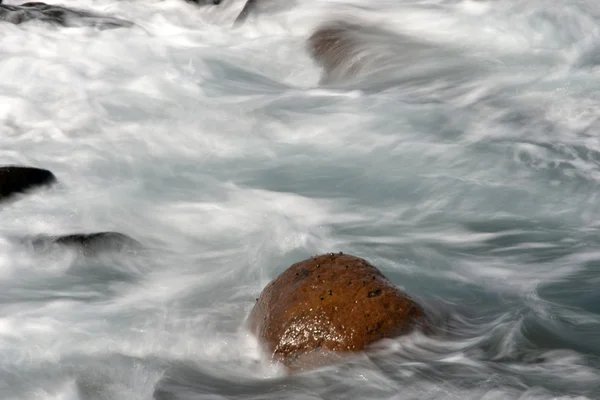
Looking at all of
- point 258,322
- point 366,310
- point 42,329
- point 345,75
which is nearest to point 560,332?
point 366,310

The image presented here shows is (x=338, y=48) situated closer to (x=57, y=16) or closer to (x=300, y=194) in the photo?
(x=300, y=194)

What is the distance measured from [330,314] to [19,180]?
3.29 metres

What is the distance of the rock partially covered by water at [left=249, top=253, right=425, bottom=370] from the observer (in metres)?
4.04

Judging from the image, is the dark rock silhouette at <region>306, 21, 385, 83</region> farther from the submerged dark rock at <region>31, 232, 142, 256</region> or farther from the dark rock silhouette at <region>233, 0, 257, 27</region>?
the submerged dark rock at <region>31, 232, 142, 256</region>

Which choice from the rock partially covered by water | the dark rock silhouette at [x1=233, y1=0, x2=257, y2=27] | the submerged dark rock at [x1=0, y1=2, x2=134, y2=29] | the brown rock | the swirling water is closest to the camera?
the rock partially covered by water

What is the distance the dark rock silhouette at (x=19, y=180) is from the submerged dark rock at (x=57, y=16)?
468 cm

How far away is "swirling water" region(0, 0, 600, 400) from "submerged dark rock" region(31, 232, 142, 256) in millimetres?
83

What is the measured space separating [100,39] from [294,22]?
2360 millimetres

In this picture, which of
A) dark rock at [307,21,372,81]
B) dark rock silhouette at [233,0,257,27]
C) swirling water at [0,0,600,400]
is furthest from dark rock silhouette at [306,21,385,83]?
dark rock silhouette at [233,0,257,27]

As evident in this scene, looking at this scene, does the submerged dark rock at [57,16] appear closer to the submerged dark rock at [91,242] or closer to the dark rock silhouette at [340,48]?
the dark rock silhouette at [340,48]

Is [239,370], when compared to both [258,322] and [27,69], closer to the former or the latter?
[258,322]

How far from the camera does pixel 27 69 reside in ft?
30.8

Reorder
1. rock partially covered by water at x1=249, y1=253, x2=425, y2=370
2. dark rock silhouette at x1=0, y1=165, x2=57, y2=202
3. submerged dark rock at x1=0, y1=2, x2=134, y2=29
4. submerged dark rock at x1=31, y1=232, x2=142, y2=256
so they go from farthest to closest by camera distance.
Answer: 1. submerged dark rock at x1=0, y1=2, x2=134, y2=29
2. dark rock silhouette at x1=0, y1=165, x2=57, y2=202
3. submerged dark rock at x1=31, y1=232, x2=142, y2=256
4. rock partially covered by water at x1=249, y1=253, x2=425, y2=370

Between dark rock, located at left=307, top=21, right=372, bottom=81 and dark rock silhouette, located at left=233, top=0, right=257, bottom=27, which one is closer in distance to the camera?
dark rock, located at left=307, top=21, right=372, bottom=81
